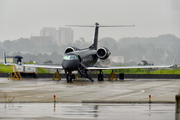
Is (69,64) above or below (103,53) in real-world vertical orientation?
below

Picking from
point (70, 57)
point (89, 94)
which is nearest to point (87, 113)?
point (89, 94)

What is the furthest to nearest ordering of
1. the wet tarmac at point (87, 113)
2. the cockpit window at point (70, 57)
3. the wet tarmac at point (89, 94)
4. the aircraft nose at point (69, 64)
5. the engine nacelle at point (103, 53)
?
the engine nacelle at point (103, 53) → the cockpit window at point (70, 57) → the aircraft nose at point (69, 64) → the wet tarmac at point (89, 94) → the wet tarmac at point (87, 113)

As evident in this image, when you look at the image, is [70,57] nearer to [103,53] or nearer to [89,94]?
[103,53]

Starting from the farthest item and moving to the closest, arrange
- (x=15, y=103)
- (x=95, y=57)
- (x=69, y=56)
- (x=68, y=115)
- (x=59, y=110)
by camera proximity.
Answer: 1. (x=95, y=57)
2. (x=69, y=56)
3. (x=15, y=103)
4. (x=59, y=110)
5. (x=68, y=115)

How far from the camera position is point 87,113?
1867cm

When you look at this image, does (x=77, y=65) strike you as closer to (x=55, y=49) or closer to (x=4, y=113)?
(x=4, y=113)

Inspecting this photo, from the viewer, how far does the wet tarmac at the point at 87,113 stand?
56.4 feet

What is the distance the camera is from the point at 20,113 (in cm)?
1850

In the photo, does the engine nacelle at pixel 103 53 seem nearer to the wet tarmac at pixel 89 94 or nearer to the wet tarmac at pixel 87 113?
the wet tarmac at pixel 89 94

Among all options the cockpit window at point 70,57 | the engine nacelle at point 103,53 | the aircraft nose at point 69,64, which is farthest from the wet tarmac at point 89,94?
the engine nacelle at point 103,53

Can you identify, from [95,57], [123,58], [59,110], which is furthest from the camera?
[123,58]

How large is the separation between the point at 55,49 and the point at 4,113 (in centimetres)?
17534

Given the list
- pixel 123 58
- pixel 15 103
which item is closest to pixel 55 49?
pixel 123 58

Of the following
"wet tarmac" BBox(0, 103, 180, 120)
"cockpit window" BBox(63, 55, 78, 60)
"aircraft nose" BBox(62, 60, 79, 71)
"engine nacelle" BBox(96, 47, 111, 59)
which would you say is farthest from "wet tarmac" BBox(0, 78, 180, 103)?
"engine nacelle" BBox(96, 47, 111, 59)
